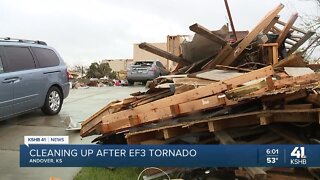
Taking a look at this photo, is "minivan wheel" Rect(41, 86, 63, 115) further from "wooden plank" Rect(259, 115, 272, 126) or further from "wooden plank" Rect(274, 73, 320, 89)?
"wooden plank" Rect(274, 73, 320, 89)

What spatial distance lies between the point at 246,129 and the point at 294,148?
1580mm

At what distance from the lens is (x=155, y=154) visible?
11.4ft

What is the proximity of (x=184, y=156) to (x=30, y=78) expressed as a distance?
5.33 meters

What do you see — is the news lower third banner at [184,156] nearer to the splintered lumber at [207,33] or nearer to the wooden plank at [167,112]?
the wooden plank at [167,112]

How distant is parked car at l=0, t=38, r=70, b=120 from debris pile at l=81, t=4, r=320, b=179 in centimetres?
198

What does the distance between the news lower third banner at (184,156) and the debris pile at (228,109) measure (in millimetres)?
745

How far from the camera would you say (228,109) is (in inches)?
190

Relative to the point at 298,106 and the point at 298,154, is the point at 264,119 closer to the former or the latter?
the point at 298,106

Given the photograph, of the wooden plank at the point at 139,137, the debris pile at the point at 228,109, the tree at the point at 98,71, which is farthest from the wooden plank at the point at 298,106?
the tree at the point at 98,71

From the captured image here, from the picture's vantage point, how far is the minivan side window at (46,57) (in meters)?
8.51

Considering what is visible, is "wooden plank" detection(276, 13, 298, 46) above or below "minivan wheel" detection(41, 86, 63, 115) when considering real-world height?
above

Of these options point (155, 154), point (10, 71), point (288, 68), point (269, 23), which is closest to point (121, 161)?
point (155, 154)

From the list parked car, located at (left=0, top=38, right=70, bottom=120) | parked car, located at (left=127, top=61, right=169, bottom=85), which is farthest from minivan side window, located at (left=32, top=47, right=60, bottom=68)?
parked car, located at (left=127, top=61, right=169, bottom=85)

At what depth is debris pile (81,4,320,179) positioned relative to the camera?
14.5 ft
